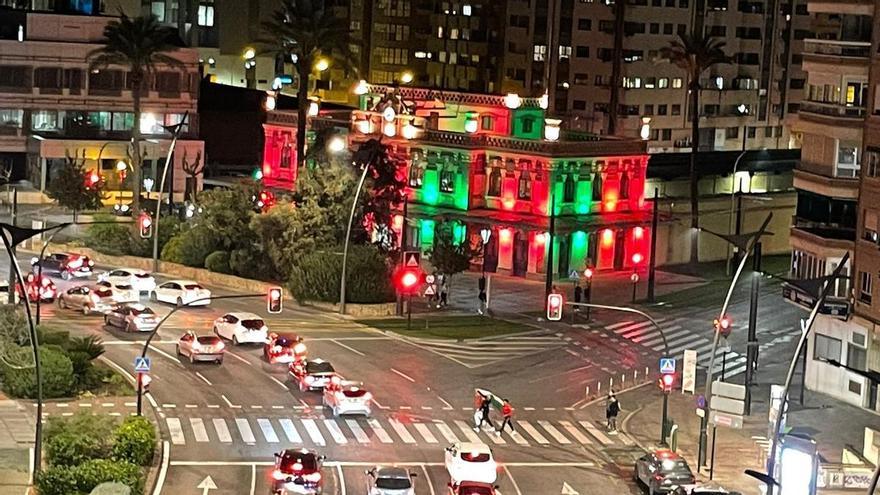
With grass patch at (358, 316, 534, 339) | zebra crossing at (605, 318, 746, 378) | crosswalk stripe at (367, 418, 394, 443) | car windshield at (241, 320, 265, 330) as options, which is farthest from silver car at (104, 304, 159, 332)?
zebra crossing at (605, 318, 746, 378)

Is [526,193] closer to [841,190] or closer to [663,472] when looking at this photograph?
[841,190]

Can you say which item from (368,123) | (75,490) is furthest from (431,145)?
(75,490)

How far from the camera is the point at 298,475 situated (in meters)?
59.0

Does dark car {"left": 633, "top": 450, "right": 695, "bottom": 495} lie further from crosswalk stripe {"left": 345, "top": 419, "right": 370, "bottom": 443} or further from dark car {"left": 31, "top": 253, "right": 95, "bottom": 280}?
dark car {"left": 31, "top": 253, "right": 95, "bottom": 280}

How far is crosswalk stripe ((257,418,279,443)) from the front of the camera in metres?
67.4

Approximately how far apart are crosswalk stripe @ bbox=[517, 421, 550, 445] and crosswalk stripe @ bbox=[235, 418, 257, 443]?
11308 millimetres

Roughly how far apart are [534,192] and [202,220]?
22.2 meters

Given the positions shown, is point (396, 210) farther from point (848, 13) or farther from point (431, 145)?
point (848, 13)

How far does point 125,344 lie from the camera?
84.1 m

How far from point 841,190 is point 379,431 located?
1009 inches

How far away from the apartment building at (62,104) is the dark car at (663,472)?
3043 inches

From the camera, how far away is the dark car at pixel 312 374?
2990 inches

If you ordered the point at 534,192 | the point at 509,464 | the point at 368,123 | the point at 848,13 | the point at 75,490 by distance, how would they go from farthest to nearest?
the point at 368,123 < the point at 534,192 < the point at 848,13 < the point at 509,464 < the point at 75,490

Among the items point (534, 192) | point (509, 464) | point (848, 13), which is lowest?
point (509, 464)
